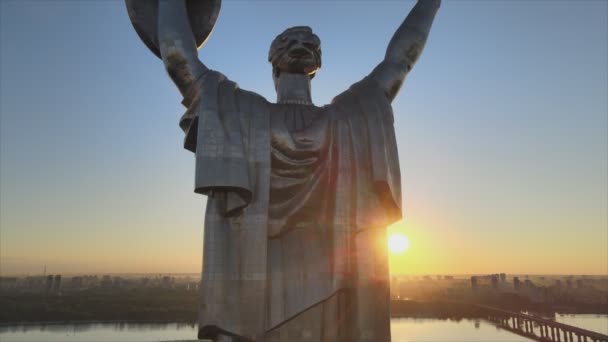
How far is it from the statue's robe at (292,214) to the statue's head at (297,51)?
916 mm

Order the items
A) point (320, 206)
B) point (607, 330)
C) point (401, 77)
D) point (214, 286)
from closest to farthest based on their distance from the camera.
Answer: point (214, 286) → point (320, 206) → point (401, 77) → point (607, 330)

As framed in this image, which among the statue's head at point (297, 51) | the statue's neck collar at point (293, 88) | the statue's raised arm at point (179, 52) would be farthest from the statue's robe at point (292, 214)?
the statue's head at point (297, 51)

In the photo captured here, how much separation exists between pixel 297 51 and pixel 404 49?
5.14 feet

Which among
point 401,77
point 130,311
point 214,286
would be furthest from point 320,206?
point 130,311

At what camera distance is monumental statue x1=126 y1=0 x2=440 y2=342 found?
517 cm

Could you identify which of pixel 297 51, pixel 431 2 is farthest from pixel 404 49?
pixel 297 51

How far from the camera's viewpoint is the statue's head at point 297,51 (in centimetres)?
648

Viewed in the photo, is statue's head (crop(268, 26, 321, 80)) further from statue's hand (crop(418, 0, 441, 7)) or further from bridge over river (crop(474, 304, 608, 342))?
bridge over river (crop(474, 304, 608, 342))

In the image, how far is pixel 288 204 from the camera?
5.62 m

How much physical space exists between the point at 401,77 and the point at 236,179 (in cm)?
295

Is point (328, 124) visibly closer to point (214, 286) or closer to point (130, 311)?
point (214, 286)

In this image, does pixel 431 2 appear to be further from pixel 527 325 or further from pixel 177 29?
pixel 527 325

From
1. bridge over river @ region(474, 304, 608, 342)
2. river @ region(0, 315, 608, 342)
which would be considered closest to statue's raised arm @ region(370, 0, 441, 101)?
bridge over river @ region(474, 304, 608, 342)

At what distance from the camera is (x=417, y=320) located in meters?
59.5
